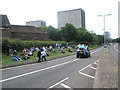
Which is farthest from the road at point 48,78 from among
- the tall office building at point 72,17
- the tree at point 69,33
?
the tall office building at point 72,17

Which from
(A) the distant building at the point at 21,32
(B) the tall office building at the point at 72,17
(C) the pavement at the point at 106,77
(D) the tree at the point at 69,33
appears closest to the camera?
(C) the pavement at the point at 106,77

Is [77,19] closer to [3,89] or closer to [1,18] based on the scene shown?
[1,18]

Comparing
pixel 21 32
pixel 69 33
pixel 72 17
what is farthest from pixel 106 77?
pixel 72 17

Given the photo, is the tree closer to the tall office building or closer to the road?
the road

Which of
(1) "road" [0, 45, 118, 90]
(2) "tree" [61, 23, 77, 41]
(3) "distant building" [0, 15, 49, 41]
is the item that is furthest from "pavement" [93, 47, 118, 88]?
(2) "tree" [61, 23, 77, 41]

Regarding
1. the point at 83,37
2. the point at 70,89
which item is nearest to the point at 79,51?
the point at 70,89

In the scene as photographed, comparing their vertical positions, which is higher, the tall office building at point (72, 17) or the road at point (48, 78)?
the tall office building at point (72, 17)

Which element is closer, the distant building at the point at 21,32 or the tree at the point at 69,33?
the distant building at the point at 21,32

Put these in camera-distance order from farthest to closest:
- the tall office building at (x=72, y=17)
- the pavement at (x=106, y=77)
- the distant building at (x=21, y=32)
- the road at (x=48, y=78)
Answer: the tall office building at (x=72, y=17), the distant building at (x=21, y=32), the road at (x=48, y=78), the pavement at (x=106, y=77)

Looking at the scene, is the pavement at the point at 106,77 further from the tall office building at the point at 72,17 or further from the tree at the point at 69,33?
the tall office building at the point at 72,17

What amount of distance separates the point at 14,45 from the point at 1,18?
22132 millimetres

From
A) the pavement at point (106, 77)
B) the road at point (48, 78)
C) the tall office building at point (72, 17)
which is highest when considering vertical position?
the tall office building at point (72, 17)

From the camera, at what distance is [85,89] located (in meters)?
7.23

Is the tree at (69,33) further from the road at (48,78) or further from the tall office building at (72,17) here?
the tall office building at (72,17)
